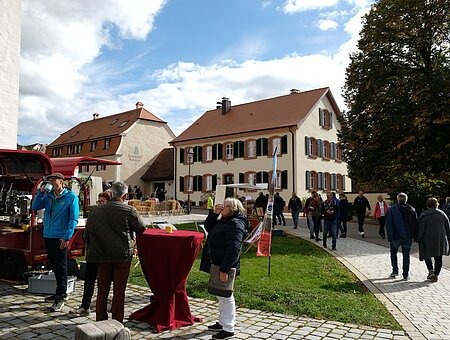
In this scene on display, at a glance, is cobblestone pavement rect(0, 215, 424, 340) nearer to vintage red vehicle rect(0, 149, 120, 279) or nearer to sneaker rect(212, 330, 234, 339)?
sneaker rect(212, 330, 234, 339)

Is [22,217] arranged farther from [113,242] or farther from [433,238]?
[433,238]

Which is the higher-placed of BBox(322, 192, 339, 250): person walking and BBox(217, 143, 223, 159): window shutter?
BBox(217, 143, 223, 159): window shutter

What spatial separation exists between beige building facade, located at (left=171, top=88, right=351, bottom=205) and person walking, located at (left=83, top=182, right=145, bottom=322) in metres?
27.0

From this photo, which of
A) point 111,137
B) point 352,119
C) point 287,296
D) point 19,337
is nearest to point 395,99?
point 352,119

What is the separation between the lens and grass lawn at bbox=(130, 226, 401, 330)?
6277mm

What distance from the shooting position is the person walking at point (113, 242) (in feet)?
17.3

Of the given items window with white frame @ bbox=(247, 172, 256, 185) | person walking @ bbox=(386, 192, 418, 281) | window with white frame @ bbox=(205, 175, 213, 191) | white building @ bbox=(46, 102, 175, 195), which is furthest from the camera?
white building @ bbox=(46, 102, 175, 195)

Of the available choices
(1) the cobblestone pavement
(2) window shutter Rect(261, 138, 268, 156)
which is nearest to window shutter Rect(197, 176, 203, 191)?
(2) window shutter Rect(261, 138, 268, 156)

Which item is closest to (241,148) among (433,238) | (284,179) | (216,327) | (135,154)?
(284,179)

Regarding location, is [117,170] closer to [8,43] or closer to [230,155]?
[230,155]

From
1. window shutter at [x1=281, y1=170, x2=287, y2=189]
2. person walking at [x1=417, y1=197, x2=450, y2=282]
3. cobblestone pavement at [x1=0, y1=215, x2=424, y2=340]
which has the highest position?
window shutter at [x1=281, y1=170, x2=287, y2=189]

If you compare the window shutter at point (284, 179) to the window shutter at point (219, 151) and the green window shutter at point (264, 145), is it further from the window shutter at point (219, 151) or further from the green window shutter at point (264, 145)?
the window shutter at point (219, 151)

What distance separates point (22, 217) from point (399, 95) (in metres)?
19.6

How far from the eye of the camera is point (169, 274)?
19.0 feet
